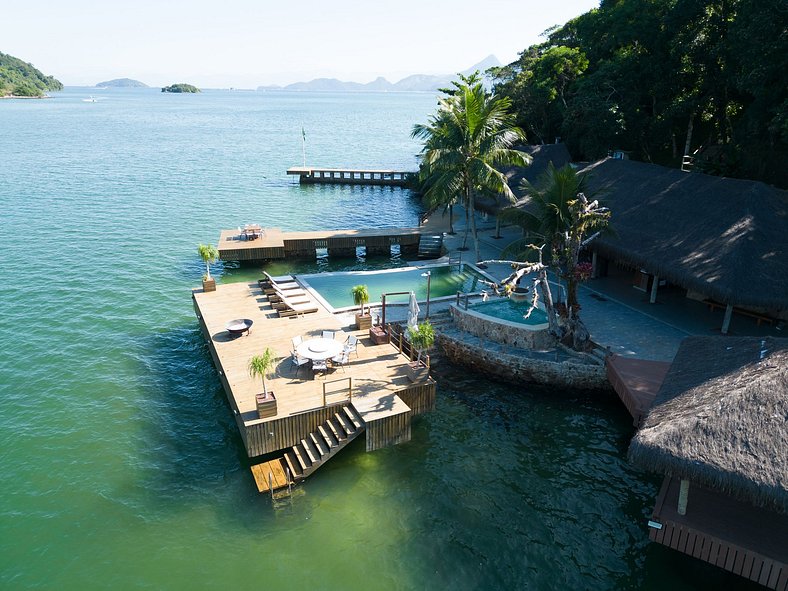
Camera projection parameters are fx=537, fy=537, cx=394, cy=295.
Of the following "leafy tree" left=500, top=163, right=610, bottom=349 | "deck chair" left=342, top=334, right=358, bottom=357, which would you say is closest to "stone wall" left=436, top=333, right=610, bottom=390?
"leafy tree" left=500, top=163, right=610, bottom=349

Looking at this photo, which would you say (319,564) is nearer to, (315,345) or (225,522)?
(225,522)

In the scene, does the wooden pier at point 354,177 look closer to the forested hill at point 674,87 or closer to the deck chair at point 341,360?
the forested hill at point 674,87

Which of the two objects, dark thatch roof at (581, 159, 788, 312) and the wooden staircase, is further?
dark thatch roof at (581, 159, 788, 312)

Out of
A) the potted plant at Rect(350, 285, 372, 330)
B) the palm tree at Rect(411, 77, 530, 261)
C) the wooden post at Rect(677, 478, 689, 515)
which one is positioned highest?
the palm tree at Rect(411, 77, 530, 261)

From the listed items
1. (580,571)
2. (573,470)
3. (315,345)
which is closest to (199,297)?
(315,345)

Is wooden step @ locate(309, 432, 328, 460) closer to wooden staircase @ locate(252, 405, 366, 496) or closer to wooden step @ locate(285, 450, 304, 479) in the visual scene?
wooden staircase @ locate(252, 405, 366, 496)

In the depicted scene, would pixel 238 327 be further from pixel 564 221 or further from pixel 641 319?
pixel 641 319

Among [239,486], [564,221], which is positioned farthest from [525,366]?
[239,486]
